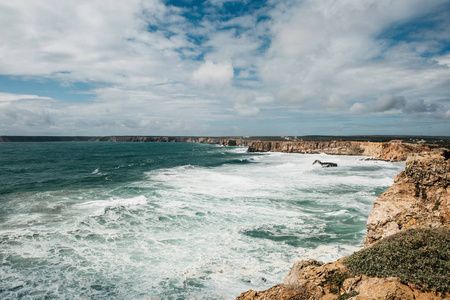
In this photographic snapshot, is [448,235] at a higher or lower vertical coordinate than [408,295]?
higher

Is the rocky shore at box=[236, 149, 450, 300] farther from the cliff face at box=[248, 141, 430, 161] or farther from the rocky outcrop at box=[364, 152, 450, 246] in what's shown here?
the cliff face at box=[248, 141, 430, 161]

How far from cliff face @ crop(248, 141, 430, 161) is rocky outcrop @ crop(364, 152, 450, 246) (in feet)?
191

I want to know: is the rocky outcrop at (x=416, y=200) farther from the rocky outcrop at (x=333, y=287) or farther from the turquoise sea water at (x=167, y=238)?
the rocky outcrop at (x=333, y=287)

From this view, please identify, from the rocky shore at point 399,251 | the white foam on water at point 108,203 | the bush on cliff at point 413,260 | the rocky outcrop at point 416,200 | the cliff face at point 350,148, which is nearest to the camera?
the rocky shore at point 399,251

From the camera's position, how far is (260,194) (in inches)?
1081

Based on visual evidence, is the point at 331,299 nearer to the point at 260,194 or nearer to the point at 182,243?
the point at 182,243

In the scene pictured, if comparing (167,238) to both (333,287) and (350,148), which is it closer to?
(333,287)

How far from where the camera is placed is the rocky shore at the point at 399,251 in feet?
19.1

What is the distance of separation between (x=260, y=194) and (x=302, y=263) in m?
19.6

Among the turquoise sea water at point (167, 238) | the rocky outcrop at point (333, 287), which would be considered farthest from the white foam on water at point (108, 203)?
the rocky outcrop at point (333, 287)

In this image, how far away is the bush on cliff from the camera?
594 centimetres

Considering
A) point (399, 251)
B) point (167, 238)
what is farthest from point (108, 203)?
point (399, 251)

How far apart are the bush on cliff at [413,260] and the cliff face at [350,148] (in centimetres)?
6408

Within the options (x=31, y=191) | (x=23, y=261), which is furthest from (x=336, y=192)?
(x=31, y=191)
